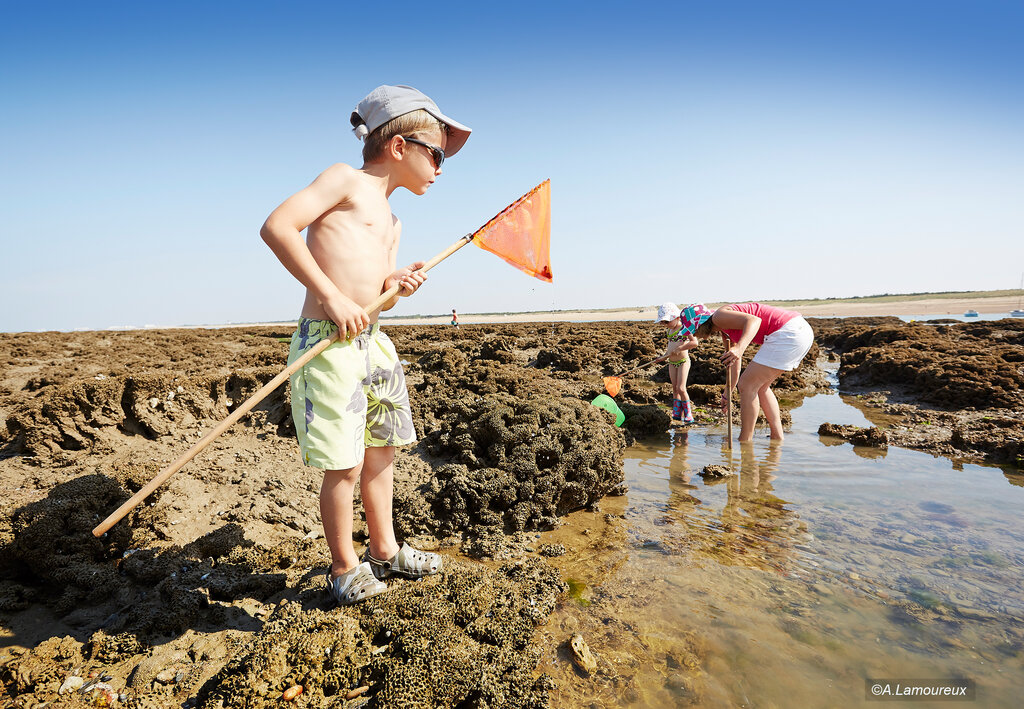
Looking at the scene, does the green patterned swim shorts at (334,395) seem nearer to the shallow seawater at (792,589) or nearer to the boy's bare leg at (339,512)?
the boy's bare leg at (339,512)

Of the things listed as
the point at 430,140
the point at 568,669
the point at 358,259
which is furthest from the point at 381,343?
the point at 568,669

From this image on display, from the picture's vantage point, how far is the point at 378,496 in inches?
98.7

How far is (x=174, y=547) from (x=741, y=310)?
6261 mm

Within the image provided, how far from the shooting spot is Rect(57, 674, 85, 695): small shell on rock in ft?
6.33

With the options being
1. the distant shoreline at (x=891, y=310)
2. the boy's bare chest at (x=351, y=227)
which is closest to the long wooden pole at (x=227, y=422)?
the boy's bare chest at (x=351, y=227)

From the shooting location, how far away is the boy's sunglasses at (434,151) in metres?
2.38

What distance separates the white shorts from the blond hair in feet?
16.7

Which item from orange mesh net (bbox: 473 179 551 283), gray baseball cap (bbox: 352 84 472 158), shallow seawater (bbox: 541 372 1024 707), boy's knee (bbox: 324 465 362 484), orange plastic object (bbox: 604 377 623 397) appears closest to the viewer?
shallow seawater (bbox: 541 372 1024 707)

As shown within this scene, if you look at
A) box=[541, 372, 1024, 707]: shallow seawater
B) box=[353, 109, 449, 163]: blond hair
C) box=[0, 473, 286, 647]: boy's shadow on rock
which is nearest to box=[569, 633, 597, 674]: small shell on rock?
box=[541, 372, 1024, 707]: shallow seawater

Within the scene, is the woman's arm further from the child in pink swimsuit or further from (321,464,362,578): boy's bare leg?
(321,464,362,578): boy's bare leg

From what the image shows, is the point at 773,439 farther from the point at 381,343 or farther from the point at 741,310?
the point at 381,343

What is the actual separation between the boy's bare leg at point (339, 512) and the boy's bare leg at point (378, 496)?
0.64 ft

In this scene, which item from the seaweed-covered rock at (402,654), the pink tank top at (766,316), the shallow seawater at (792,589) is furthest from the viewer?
the pink tank top at (766,316)

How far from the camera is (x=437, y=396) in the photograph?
200 inches
